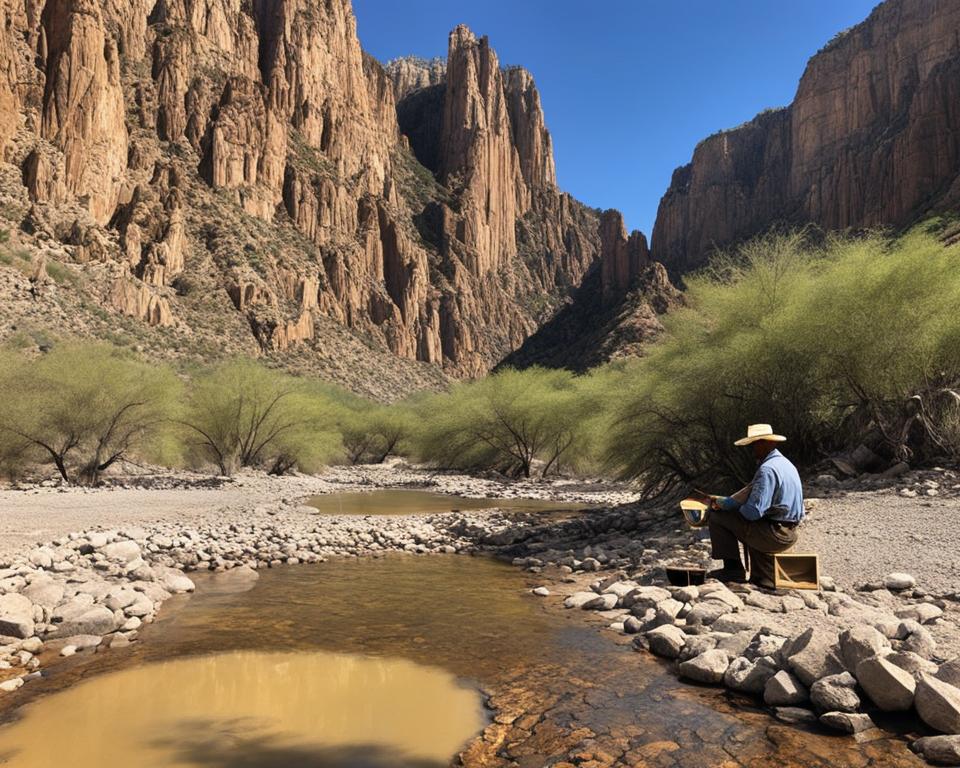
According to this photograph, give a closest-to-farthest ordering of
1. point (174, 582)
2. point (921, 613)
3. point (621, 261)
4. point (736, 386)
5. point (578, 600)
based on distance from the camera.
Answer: point (921, 613) → point (578, 600) → point (174, 582) → point (736, 386) → point (621, 261)

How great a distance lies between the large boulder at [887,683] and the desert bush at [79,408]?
87.6 ft

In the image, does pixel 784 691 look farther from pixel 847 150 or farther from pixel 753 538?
pixel 847 150

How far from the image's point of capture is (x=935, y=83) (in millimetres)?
73625

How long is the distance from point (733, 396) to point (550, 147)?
157 m

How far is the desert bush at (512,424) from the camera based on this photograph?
35375 millimetres

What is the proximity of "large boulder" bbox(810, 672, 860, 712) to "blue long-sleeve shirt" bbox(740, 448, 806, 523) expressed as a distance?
2.34 meters

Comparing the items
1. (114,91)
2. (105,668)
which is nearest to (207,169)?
(114,91)

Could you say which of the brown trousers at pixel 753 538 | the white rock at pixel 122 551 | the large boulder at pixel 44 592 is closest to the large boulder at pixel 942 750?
the brown trousers at pixel 753 538

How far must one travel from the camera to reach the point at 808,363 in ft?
48.4

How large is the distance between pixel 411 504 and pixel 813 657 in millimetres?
21227

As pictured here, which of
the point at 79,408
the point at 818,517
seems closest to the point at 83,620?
the point at 818,517

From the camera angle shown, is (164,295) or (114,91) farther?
(114,91)

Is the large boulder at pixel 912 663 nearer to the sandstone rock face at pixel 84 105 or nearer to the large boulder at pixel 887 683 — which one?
the large boulder at pixel 887 683

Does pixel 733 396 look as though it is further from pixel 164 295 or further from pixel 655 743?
pixel 164 295
